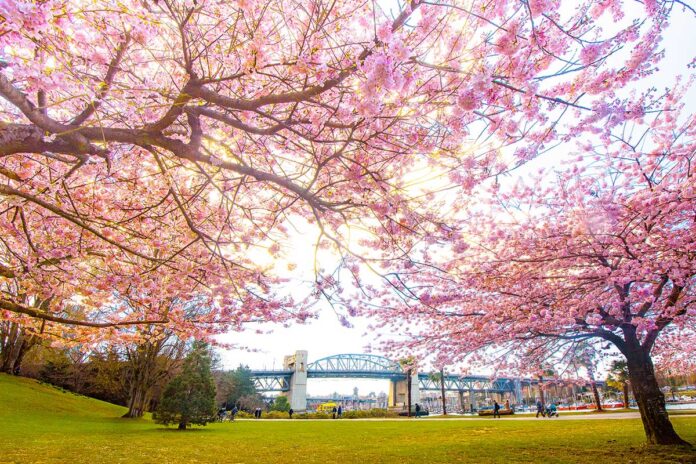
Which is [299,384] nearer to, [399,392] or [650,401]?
[399,392]

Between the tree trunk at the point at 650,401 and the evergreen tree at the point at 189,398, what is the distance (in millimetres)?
17857

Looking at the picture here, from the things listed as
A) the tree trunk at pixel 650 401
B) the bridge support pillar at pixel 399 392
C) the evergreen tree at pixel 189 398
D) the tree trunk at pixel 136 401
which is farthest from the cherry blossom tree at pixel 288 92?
the bridge support pillar at pixel 399 392

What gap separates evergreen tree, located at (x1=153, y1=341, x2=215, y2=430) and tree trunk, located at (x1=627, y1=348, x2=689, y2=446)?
17.9 m

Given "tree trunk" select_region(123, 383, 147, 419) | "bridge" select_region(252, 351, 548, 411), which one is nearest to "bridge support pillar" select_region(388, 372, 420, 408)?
"bridge" select_region(252, 351, 548, 411)

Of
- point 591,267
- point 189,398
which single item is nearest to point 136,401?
point 189,398

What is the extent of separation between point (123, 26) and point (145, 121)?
126cm

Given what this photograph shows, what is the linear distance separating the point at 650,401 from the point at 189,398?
1835 cm

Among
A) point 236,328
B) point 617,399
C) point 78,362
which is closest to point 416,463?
point 236,328

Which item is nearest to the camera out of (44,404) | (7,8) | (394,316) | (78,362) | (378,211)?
(7,8)

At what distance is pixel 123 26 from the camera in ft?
11.4

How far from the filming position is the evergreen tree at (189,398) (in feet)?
59.9

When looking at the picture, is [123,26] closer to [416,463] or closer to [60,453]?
[416,463]

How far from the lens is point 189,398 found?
60.9ft

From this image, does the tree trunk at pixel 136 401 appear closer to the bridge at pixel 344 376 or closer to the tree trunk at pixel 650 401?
the tree trunk at pixel 650 401
